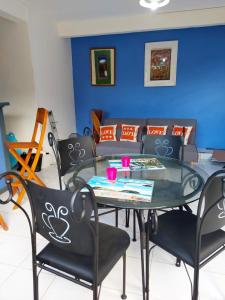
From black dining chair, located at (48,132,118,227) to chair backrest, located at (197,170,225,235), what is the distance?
961 mm

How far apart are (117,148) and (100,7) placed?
201 centimetres

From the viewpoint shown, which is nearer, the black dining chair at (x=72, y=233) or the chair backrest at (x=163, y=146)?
the black dining chair at (x=72, y=233)

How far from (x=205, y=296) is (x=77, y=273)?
2.87ft

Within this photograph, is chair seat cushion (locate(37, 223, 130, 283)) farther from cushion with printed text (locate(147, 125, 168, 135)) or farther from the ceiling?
the ceiling

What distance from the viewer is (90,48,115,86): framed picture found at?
3986 mm

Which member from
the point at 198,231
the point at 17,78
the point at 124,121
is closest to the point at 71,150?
the point at 198,231

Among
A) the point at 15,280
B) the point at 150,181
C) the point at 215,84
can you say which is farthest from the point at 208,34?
the point at 15,280

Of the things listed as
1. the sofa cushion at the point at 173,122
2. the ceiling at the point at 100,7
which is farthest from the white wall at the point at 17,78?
the sofa cushion at the point at 173,122

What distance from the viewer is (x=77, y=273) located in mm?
1004

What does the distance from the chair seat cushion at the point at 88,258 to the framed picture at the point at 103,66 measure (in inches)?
133

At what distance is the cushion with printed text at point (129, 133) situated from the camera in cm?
377

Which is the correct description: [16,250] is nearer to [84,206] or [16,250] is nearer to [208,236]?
[84,206]

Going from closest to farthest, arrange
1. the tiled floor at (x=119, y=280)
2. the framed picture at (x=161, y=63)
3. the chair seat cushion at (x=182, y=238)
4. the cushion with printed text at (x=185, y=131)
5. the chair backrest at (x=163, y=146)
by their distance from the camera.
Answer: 1. the chair seat cushion at (x=182, y=238)
2. the tiled floor at (x=119, y=280)
3. the chair backrest at (x=163, y=146)
4. the cushion with printed text at (x=185, y=131)
5. the framed picture at (x=161, y=63)

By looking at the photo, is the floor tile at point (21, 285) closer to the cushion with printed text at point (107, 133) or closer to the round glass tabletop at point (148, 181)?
the round glass tabletop at point (148, 181)
